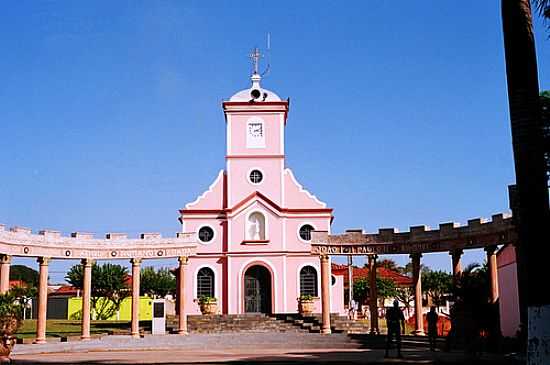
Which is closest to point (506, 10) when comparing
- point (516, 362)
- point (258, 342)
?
point (516, 362)

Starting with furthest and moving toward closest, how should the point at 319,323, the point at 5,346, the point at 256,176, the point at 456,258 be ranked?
the point at 256,176 → the point at 319,323 → the point at 456,258 → the point at 5,346

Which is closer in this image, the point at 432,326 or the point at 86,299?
the point at 432,326

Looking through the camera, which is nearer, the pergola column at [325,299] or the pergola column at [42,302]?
the pergola column at [42,302]

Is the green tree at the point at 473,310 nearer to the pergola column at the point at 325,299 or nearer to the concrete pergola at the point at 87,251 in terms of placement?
the pergola column at the point at 325,299

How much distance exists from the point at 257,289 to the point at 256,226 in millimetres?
3829

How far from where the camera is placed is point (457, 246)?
31.6m

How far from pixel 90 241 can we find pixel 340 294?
16030mm

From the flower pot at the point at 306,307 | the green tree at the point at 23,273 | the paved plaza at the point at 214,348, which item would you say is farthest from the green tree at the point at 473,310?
the green tree at the point at 23,273

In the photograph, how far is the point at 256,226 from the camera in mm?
42125

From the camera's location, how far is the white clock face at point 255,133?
1705 inches

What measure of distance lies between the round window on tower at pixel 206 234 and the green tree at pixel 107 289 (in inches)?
916

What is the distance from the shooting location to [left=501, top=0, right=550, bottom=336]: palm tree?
10680 millimetres

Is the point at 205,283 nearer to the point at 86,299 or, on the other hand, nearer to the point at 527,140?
the point at 86,299

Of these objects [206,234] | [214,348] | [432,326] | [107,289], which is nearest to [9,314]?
[214,348]
